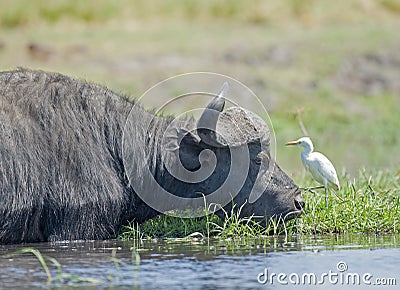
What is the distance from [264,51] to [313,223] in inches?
600

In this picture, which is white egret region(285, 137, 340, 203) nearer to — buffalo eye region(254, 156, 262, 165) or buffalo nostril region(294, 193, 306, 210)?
buffalo nostril region(294, 193, 306, 210)

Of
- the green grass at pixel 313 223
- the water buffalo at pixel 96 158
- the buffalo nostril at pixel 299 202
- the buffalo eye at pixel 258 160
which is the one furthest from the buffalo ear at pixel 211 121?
the buffalo nostril at pixel 299 202

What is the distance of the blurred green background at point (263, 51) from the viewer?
21453 millimetres

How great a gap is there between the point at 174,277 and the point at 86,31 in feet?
64.2

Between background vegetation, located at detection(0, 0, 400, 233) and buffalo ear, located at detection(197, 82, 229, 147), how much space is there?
6.51m

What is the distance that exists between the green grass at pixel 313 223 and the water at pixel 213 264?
25cm

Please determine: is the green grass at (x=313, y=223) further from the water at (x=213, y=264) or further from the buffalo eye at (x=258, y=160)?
the buffalo eye at (x=258, y=160)

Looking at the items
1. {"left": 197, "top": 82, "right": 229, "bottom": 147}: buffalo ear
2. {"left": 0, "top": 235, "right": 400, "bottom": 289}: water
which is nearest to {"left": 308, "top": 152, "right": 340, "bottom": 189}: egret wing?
{"left": 0, "top": 235, "right": 400, "bottom": 289}: water

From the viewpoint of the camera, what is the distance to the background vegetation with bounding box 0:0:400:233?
21312 millimetres

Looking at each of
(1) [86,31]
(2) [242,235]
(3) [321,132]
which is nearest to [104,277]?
(2) [242,235]

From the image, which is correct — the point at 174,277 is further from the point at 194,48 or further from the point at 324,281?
the point at 194,48

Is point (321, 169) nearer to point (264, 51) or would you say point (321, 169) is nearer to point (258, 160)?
point (258, 160)

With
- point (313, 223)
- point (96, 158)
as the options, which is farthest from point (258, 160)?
point (96, 158)

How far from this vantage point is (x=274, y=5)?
2934 cm
